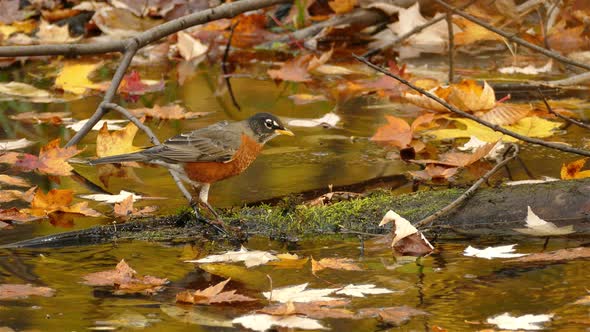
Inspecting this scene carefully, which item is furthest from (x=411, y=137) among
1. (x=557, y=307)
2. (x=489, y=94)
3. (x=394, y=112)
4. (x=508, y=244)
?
(x=557, y=307)

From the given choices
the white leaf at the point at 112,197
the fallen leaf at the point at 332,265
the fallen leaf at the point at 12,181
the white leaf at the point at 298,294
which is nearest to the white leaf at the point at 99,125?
the fallen leaf at the point at 12,181

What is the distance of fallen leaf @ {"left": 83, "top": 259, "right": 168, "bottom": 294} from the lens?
146 inches

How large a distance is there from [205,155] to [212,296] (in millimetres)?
1328

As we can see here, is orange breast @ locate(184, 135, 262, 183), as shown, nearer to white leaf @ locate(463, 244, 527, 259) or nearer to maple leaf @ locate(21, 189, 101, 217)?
maple leaf @ locate(21, 189, 101, 217)

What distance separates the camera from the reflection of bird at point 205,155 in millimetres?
4719

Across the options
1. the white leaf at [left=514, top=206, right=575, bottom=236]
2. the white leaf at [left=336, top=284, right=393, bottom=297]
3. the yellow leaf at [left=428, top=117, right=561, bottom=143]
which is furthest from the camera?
the yellow leaf at [left=428, top=117, right=561, bottom=143]

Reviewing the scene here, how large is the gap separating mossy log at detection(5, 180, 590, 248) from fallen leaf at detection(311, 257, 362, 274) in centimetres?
42

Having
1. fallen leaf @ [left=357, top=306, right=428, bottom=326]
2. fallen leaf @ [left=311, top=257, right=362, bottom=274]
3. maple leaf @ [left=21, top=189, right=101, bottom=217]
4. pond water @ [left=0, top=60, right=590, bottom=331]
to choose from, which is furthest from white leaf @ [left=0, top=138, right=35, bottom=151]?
fallen leaf @ [left=357, top=306, right=428, bottom=326]

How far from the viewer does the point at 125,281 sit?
3.76m

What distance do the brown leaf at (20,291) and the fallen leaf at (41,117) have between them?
11.0 ft

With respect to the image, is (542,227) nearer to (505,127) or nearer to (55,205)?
(505,127)

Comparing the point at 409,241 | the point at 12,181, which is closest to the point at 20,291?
the point at 409,241

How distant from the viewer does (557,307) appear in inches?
136

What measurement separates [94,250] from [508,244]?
68.4 inches
